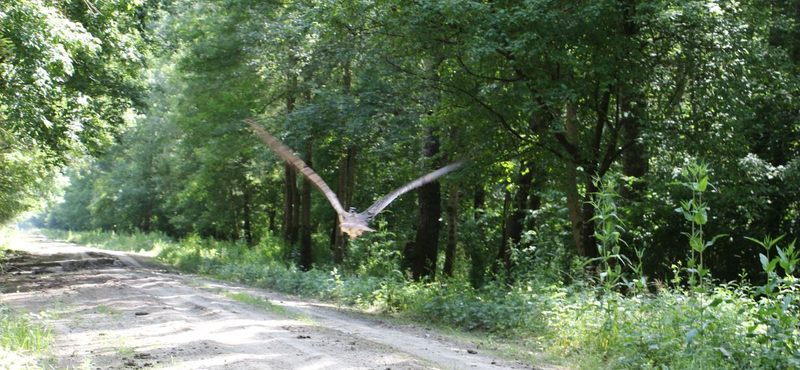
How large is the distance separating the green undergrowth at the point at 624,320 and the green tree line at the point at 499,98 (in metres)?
1.48

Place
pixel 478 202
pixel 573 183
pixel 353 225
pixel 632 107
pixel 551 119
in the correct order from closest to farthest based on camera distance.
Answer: pixel 353 225, pixel 632 107, pixel 551 119, pixel 573 183, pixel 478 202

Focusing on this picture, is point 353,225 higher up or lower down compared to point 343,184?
lower down

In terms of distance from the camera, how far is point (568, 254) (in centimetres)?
1512

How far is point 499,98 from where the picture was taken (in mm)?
11766

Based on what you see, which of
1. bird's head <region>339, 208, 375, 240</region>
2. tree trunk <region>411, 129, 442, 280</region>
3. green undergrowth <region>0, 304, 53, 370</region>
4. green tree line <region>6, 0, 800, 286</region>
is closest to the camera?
green undergrowth <region>0, 304, 53, 370</region>

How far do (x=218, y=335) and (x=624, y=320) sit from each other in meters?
5.23

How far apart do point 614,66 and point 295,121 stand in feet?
33.8

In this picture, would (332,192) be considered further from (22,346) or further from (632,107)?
(632,107)

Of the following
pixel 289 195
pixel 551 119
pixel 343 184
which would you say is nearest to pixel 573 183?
pixel 551 119

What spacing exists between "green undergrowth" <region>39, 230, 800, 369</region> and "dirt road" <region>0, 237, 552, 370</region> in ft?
3.00

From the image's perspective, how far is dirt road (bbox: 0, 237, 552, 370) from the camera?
705cm

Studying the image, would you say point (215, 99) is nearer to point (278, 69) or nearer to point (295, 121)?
point (278, 69)

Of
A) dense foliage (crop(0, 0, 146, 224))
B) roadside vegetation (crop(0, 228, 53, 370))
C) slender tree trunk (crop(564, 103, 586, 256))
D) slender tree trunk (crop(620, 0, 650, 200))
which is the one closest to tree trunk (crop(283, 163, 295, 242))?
dense foliage (crop(0, 0, 146, 224))

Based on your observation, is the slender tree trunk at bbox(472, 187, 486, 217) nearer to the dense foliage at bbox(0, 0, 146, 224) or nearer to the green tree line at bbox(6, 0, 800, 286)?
the green tree line at bbox(6, 0, 800, 286)
